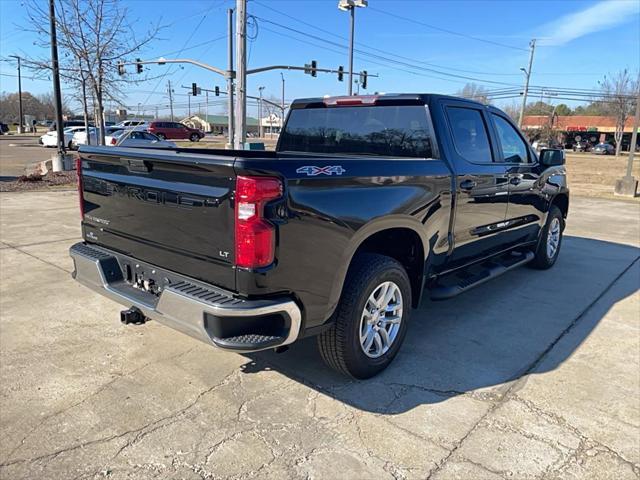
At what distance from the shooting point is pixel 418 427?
9.79 ft

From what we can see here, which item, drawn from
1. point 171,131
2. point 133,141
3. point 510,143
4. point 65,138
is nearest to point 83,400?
point 510,143

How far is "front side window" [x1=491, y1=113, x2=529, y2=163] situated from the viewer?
507cm

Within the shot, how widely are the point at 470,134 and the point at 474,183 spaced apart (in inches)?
19.6

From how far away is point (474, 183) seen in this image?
434 cm

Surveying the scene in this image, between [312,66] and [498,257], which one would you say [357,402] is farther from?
[312,66]

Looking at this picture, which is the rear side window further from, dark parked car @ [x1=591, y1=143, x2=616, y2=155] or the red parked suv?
dark parked car @ [x1=591, y1=143, x2=616, y2=155]

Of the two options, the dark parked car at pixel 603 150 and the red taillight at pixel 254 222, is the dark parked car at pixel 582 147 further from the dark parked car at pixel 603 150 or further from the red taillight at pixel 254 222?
the red taillight at pixel 254 222

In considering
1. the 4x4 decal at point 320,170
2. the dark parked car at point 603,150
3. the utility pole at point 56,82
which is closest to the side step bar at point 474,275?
the 4x4 decal at point 320,170

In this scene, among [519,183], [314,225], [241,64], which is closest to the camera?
[314,225]

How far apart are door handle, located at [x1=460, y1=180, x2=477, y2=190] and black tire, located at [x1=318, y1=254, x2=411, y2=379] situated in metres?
1.09

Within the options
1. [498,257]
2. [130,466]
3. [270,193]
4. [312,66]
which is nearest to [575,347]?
[498,257]

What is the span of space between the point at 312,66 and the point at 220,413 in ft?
96.9

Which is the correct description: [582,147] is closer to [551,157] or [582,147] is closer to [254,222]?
[551,157]

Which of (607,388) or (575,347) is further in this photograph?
(575,347)
